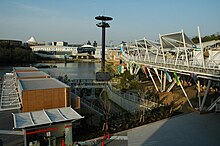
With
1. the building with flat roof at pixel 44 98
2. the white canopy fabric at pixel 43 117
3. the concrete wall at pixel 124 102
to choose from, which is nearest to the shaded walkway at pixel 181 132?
the white canopy fabric at pixel 43 117

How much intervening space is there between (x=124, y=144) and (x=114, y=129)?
5.99ft

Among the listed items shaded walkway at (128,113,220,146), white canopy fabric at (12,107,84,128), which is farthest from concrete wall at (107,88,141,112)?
white canopy fabric at (12,107,84,128)

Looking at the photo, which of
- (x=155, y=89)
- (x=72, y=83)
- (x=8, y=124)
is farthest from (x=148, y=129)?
(x=72, y=83)

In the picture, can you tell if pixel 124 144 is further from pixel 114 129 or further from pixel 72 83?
pixel 72 83

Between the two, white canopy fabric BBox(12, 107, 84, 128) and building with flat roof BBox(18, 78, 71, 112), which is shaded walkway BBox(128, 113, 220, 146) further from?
building with flat roof BBox(18, 78, 71, 112)

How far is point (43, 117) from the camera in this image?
9055 millimetres

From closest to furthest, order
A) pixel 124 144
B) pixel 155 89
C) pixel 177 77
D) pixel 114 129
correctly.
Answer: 1. pixel 124 144
2. pixel 114 129
3. pixel 177 77
4. pixel 155 89

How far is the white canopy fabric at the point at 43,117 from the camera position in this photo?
8305mm

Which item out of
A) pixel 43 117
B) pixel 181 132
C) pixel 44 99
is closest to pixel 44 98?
pixel 44 99

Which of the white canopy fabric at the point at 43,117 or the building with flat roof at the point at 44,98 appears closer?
the white canopy fabric at the point at 43,117

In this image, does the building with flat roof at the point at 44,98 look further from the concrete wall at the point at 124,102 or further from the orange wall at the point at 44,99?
the concrete wall at the point at 124,102

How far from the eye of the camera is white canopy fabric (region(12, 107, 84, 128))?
830 centimetres

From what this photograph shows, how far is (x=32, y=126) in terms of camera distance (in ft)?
27.1

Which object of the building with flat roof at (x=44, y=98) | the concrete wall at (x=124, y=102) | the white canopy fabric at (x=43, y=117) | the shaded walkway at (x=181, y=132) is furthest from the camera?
the concrete wall at (x=124, y=102)
